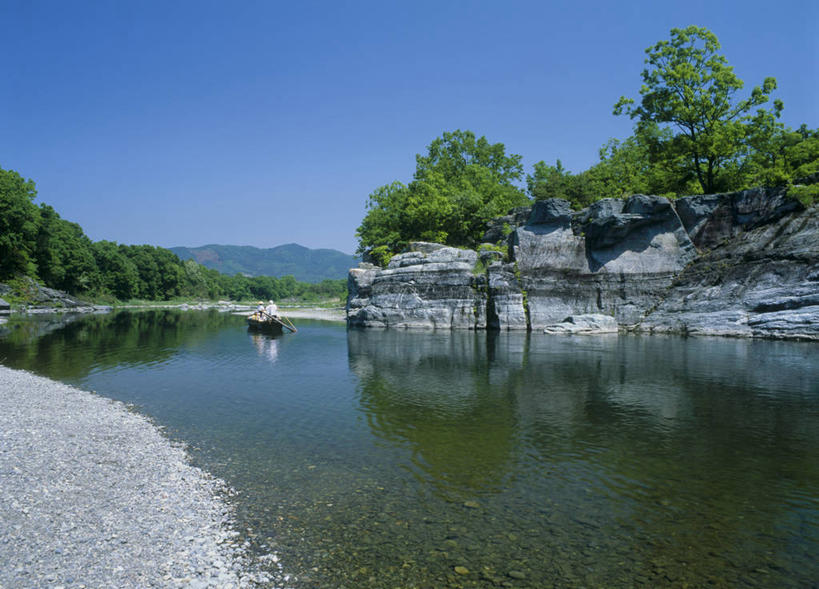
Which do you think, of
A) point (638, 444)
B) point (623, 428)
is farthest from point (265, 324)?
point (638, 444)

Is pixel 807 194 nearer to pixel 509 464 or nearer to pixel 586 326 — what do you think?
pixel 586 326

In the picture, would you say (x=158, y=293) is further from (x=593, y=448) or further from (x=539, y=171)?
(x=593, y=448)

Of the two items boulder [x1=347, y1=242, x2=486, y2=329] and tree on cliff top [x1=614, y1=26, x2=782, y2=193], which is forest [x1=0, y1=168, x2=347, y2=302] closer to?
boulder [x1=347, y1=242, x2=486, y2=329]

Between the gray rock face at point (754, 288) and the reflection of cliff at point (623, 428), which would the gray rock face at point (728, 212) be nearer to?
the gray rock face at point (754, 288)

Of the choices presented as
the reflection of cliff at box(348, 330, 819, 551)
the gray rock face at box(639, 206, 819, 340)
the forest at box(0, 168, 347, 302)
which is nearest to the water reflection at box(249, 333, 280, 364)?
the reflection of cliff at box(348, 330, 819, 551)

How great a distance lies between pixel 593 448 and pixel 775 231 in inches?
1576

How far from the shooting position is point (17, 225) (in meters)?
85.3

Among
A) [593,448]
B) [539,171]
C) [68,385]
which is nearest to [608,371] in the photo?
[593,448]

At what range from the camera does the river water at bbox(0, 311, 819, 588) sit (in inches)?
305

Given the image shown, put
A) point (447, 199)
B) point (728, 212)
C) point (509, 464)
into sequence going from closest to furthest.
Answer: point (509, 464) → point (728, 212) → point (447, 199)

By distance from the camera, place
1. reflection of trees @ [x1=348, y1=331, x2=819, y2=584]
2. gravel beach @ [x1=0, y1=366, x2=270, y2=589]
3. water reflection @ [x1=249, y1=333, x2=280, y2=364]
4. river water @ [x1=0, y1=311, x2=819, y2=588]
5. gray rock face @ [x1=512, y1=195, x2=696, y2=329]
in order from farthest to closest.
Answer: gray rock face @ [x1=512, y1=195, x2=696, y2=329] < water reflection @ [x1=249, y1=333, x2=280, y2=364] < reflection of trees @ [x1=348, y1=331, x2=819, y2=584] < river water @ [x1=0, y1=311, x2=819, y2=588] < gravel beach @ [x1=0, y1=366, x2=270, y2=589]

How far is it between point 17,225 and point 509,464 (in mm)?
102901

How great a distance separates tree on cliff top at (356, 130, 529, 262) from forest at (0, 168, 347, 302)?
195 feet

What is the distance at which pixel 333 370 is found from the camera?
26125 mm
